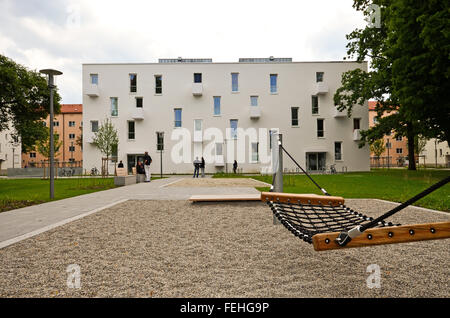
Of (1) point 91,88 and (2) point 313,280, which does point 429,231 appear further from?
(1) point 91,88

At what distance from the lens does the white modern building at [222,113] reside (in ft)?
117

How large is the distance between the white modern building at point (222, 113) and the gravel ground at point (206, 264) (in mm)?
30644

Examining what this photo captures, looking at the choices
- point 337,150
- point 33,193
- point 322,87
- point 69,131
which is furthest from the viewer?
point 69,131

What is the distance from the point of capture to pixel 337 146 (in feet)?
120

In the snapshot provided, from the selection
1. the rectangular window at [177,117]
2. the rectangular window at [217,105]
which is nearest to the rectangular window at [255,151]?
the rectangular window at [217,105]

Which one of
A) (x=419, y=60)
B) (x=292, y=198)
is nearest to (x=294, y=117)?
(x=419, y=60)

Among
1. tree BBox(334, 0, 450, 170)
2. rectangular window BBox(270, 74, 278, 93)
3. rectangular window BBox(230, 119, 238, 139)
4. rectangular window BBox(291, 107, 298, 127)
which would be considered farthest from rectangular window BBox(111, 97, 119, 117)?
tree BBox(334, 0, 450, 170)

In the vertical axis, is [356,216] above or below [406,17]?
below

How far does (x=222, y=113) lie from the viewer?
1428 inches

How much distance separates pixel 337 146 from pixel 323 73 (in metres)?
8.97

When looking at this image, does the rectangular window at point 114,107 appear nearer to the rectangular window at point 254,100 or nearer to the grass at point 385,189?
the rectangular window at point 254,100

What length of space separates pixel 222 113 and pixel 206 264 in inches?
1327

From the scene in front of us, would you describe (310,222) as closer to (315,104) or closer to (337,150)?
(337,150)

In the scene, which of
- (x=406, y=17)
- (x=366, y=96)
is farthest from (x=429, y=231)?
(x=366, y=96)
